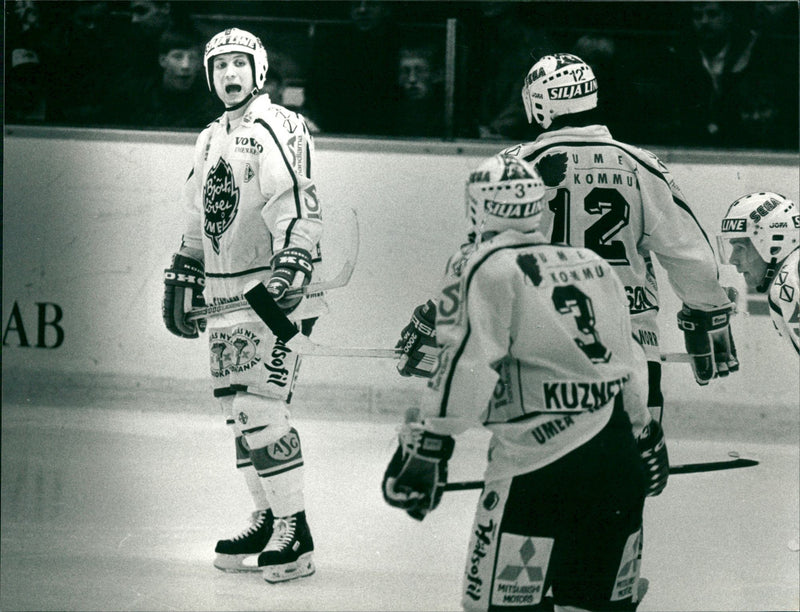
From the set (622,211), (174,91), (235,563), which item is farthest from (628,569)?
(174,91)

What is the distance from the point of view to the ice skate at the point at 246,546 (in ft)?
10.7

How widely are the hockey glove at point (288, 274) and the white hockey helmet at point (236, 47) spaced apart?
1.37ft

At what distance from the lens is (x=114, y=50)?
10.5ft

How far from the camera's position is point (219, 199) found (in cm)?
323

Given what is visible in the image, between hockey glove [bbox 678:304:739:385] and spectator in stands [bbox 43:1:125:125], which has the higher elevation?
spectator in stands [bbox 43:1:125:125]

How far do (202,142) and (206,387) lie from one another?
1.05 metres

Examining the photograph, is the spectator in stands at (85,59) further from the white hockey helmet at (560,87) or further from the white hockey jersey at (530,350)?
the white hockey jersey at (530,350)

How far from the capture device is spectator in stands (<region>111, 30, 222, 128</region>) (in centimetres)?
310

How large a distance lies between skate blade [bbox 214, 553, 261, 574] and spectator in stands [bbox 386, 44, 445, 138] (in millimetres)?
1302

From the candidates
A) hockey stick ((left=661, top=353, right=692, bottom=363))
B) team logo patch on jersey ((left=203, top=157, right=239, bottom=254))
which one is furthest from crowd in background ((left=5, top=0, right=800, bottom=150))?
hockey stick ((left=661, top=353, right=692, bottom=363))

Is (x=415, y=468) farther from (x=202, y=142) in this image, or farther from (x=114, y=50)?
(x=114, y=50)

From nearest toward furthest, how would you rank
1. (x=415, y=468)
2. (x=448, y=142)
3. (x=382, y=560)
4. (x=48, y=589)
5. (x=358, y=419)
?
(x=415, y=468)
(x=48, y=589)
(x=382, y=560)
(x=448, y=142)
(x=358, y=419)

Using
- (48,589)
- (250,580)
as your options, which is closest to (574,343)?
(250,580)

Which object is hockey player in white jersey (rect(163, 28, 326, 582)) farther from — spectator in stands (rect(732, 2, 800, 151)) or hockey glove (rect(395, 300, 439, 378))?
spectator in stands (rect(732, 2, 800, 151))
